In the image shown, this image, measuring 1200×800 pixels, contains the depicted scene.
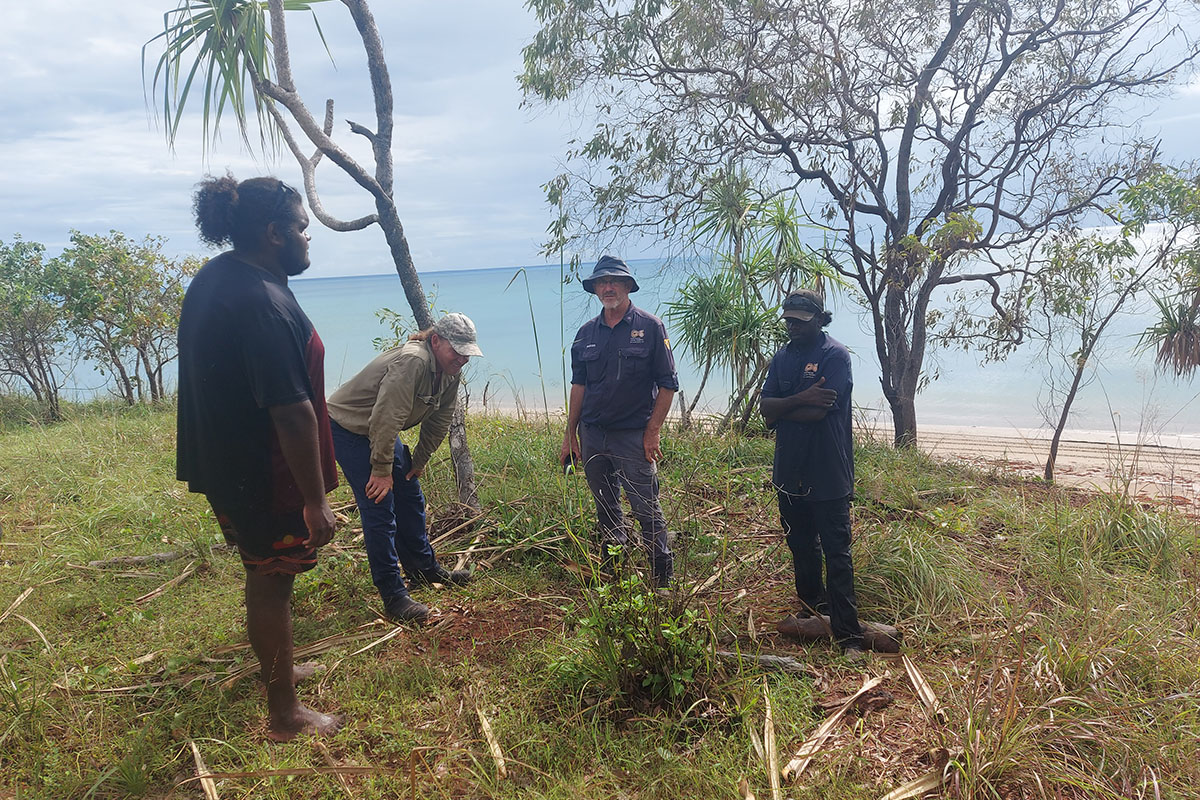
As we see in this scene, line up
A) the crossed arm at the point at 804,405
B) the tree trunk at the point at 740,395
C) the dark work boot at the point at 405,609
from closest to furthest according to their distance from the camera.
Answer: the crossed arm at the point at 804,405
the dark work boot at the point at 405,609
the tree trunk at the point at 740,395

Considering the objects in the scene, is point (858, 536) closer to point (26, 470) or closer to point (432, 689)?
point (432, 689)

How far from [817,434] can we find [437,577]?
2.35m

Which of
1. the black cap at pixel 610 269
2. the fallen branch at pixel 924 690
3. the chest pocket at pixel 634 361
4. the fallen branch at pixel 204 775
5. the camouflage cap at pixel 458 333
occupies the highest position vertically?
the black cap at pixel 610 269

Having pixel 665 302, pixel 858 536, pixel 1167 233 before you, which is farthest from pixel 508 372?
pixel 1167 233

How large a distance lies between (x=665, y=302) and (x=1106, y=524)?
465cm

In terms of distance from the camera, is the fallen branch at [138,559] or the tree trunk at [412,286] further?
the tree trunk at [412,286]

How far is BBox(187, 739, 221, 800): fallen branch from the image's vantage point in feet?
7.50

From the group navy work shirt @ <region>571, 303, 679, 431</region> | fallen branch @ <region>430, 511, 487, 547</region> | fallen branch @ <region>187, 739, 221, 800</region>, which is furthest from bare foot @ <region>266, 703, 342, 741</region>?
navy work shirt @ <region>571, 303, 679, 431</region>

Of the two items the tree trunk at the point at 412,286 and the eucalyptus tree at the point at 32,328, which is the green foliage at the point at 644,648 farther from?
the eucalyptus tree at the point at 32,328

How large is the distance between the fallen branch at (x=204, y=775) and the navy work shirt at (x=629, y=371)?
7.69 feet

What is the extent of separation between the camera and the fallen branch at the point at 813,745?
2322 millimetres

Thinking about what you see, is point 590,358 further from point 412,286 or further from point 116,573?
point 116,573

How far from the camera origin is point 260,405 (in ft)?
7.49

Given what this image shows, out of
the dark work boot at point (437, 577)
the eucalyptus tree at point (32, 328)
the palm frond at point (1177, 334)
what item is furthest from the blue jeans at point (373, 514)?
the eucalyptus tree at point (32, 328)
